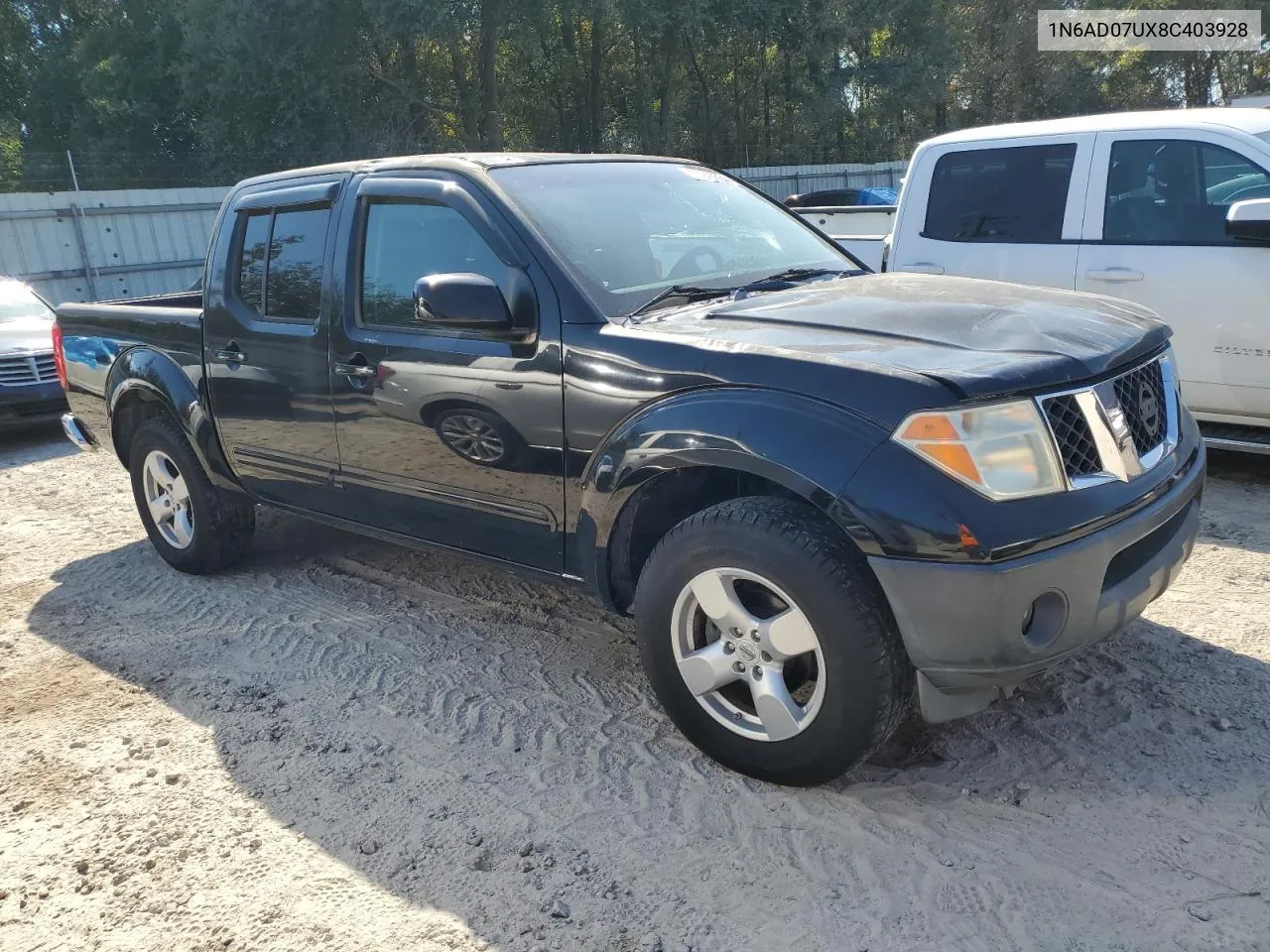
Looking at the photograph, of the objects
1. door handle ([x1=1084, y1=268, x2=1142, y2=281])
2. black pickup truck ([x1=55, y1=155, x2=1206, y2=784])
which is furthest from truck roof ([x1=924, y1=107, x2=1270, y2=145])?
black pickup truck ([x1=55, y1=155, x2=1206, y2=784])

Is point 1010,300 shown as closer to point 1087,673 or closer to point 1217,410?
point 1087,673

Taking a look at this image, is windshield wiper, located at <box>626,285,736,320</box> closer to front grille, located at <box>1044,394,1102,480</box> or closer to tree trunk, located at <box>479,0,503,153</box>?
front grille, located at <box>1044,394,1102,480</box>

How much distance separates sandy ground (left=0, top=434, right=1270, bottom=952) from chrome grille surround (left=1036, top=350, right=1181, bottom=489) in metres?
0.90

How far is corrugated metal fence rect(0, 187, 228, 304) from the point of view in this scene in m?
15.5

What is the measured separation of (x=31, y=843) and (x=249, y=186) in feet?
9.77

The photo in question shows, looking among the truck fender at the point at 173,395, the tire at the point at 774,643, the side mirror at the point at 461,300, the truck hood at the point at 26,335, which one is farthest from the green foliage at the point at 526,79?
the tire at the point at 774,643

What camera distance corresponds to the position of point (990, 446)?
2.66 metres

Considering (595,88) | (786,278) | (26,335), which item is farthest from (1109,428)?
(595,88)

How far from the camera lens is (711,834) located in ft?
9.56

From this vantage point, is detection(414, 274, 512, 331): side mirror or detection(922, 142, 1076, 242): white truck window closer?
detection(414, 274, 512, 331): side mirror

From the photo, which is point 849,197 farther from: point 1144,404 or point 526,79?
point 526,79

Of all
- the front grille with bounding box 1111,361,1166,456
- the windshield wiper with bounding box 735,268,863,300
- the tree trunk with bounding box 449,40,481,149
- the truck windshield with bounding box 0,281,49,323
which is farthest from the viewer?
the tree trunk with bounding box 449,40,481,149

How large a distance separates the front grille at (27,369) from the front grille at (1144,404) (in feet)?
29.2

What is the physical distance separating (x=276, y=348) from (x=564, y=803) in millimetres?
2340
